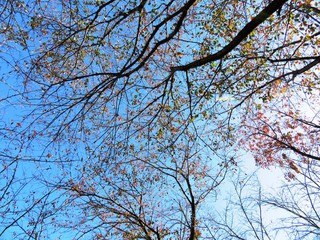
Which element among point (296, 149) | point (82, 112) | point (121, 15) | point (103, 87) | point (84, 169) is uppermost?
point (121, 15)

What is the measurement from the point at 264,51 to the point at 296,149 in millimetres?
4040

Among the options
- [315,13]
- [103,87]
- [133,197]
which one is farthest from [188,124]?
[133,197]

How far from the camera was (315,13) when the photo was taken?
200 inches

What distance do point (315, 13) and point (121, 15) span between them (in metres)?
3.51

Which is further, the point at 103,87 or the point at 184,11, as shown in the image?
the point at 103,87

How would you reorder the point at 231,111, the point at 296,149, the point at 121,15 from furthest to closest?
the point at 296,149 → the point at 231,111 → the point at 121,15

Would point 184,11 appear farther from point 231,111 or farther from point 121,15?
point 231,111

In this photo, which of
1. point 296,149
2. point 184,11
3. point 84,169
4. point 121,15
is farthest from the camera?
point 296,149

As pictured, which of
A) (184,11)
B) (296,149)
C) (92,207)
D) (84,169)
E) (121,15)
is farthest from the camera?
(92,207)

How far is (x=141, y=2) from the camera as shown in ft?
17.2

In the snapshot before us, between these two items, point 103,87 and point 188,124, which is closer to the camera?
point 103,87

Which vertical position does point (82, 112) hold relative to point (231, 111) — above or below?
below

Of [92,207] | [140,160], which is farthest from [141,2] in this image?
[92,207]

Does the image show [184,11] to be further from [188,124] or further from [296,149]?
[296,149]
